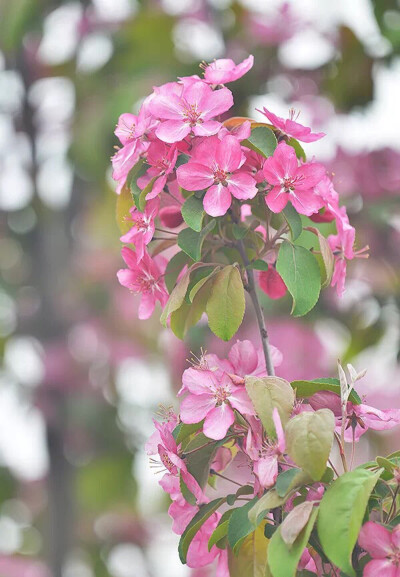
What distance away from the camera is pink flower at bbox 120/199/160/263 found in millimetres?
895

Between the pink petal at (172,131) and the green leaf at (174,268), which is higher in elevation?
the pink petal at (172,131)

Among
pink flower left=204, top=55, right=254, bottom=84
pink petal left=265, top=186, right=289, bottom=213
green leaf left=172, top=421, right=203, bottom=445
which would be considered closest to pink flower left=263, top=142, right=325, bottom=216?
pink petal left=265, top=186, right=289, bottom=213

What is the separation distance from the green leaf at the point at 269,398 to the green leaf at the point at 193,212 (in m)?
0.15

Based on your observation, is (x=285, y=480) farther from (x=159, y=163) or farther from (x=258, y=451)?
(x=159, y=163)

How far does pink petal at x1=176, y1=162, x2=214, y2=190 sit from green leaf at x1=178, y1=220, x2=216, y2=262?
40 millimetres

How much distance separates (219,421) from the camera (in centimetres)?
82

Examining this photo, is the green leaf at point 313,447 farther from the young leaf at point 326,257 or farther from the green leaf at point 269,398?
the young leaf at point 326,257

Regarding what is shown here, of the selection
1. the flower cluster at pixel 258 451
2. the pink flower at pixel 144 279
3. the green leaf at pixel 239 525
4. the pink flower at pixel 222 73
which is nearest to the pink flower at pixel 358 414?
the flower cluster at pixel 258 451

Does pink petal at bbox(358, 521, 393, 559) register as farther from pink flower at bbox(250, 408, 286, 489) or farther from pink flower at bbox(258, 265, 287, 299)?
pink flower at bbox(258, 265, 287, 299)

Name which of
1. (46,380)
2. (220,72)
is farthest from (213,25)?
(220,72)

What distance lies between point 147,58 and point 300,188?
188 centimetres

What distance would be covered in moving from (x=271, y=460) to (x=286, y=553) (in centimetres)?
8

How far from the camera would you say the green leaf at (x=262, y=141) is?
34.2 inches

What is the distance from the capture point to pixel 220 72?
3.03 ft
